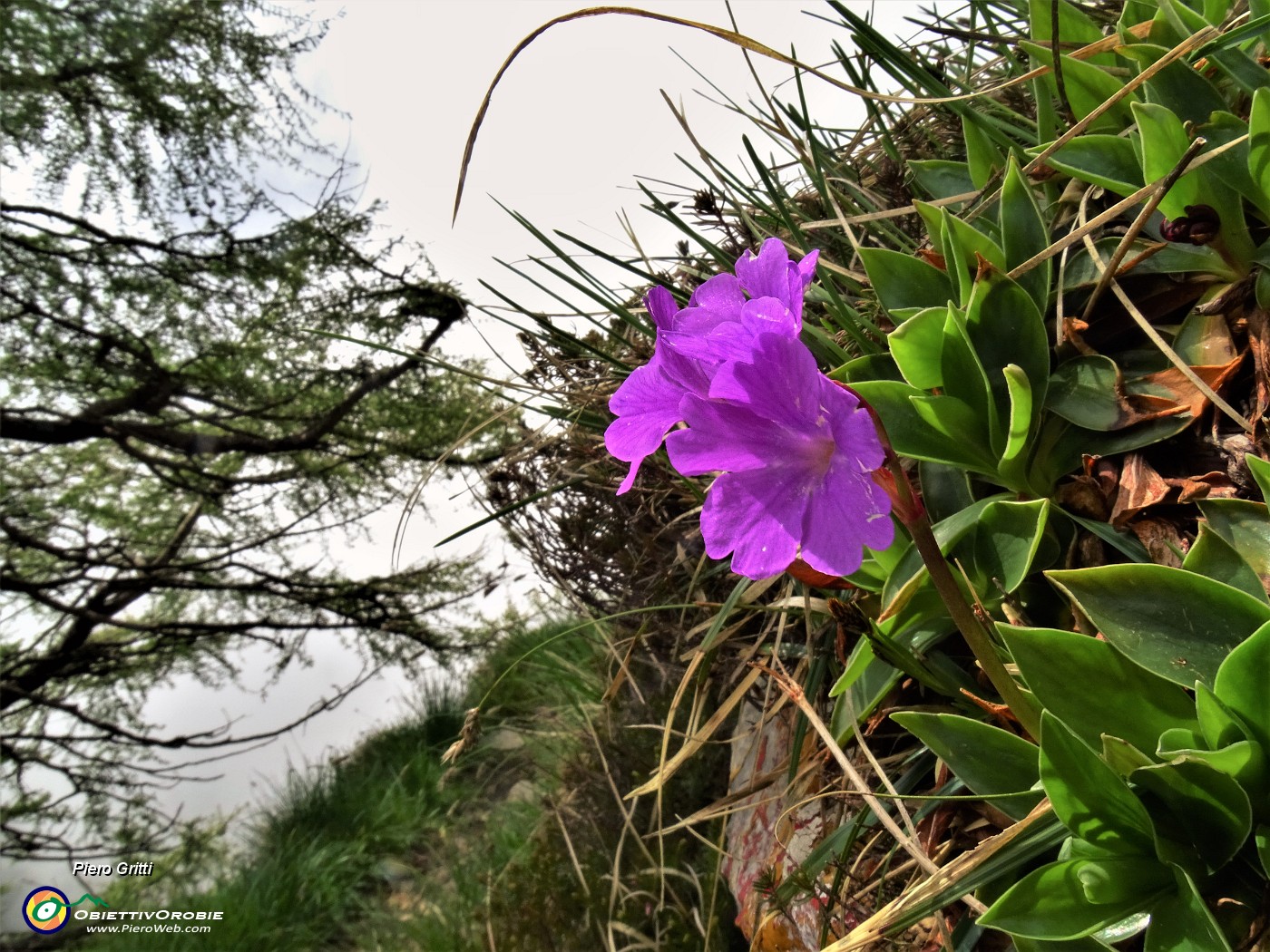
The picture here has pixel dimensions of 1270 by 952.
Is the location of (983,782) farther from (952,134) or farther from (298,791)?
(298,791)

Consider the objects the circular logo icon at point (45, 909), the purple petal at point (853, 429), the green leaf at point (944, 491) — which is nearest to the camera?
the purple petal at point (853, 429)

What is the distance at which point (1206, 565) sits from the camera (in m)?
0.43

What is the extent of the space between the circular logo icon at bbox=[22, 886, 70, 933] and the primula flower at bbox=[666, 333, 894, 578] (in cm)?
317

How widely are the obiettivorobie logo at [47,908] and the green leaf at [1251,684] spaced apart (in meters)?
3.16

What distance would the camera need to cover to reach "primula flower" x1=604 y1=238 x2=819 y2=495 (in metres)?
0.32

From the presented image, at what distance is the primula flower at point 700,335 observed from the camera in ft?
1.04

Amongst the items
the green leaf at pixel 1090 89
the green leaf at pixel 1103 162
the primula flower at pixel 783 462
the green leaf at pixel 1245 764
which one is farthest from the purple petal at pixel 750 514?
the green leaf at pixel 1090 89

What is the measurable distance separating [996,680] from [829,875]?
0.37m

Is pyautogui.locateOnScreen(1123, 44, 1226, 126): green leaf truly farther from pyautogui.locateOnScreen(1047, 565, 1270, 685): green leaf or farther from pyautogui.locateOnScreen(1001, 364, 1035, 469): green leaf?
pyautogui.locateOnScreen(1047, 565, 1270, 685): green leaf

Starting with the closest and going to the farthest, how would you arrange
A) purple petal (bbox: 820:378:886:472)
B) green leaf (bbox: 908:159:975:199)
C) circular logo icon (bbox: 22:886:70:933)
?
1. purple petal (bbox: 820:378:886:472)
2. green leaf (bbox: 908:159:975:199)
3. circular logo icon (bbox: 22:886:70:933)

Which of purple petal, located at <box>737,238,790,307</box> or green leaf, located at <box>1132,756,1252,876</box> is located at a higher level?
purple petal, located at <box>737,238,790,307</box>

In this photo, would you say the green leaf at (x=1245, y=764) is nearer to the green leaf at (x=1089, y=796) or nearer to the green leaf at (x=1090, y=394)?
the green leaf at (x=1089, y=796)

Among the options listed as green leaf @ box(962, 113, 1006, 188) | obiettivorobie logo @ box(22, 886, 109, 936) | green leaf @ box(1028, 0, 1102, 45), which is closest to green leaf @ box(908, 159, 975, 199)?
green leaf @ box(962, 113, 1006, 188)

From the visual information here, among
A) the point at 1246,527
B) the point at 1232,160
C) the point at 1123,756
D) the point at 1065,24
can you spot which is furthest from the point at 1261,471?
the point at 1065,24
